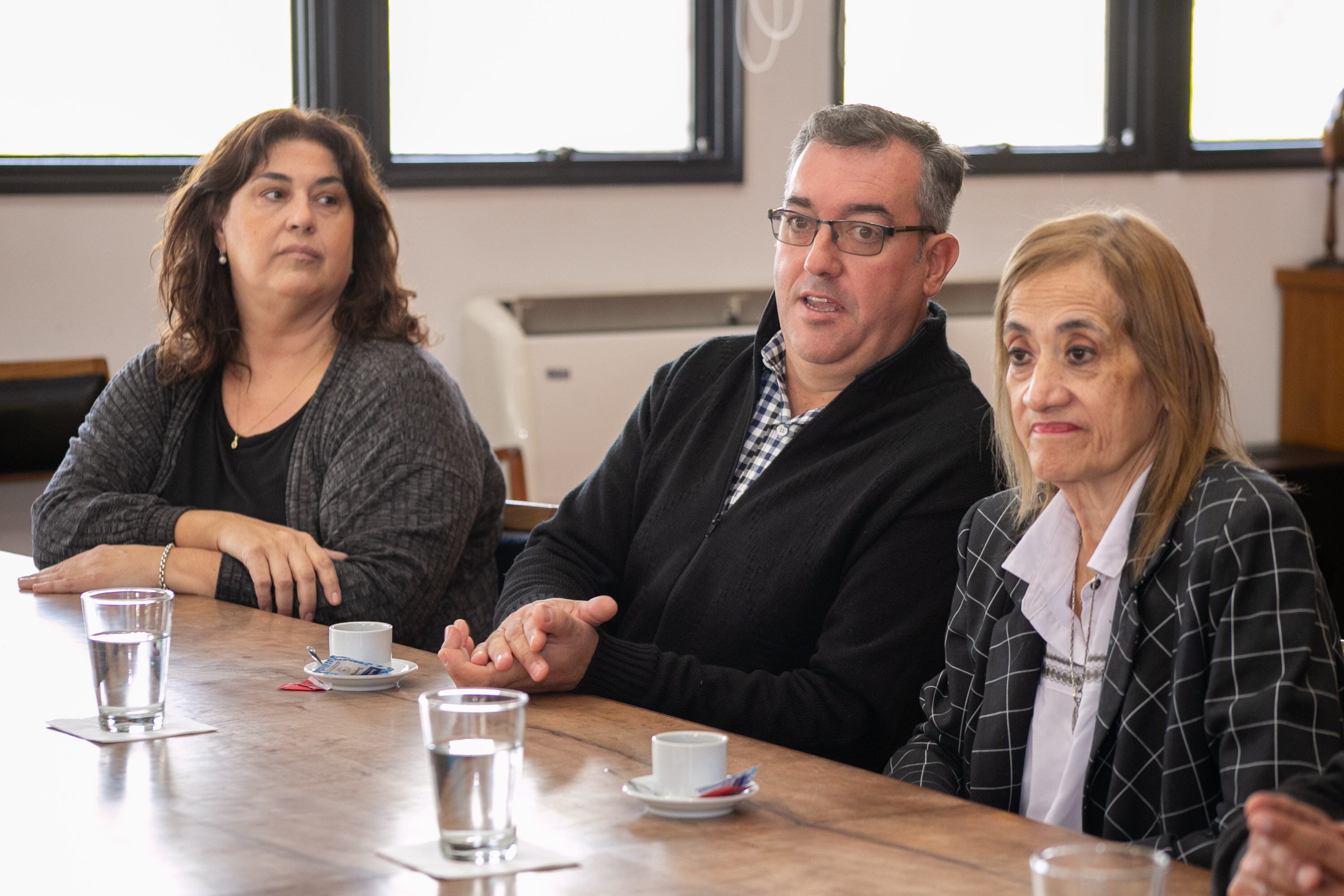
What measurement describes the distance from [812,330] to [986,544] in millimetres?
498

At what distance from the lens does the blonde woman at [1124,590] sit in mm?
1275

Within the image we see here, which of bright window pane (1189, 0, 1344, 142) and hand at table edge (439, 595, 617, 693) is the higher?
bright window pane (1189, 0, 1344, 142)

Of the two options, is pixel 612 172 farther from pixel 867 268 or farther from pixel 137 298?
pixel 867 268

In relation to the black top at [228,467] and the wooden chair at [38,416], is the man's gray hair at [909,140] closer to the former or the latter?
the black top at [228,467]

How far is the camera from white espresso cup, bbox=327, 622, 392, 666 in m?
1.64

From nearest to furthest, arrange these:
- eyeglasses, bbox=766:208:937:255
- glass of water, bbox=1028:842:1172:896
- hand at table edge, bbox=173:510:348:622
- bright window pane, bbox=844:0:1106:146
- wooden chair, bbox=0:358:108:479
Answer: glass of water, bbox=1028:842:1172:896
eyeglasses, bbox=766:208:937:255
hand at table edge, bbox=173:510:348:622
wooden chair, bbox=0:358:108:479
bright window pane, bbox=844:0:1106:146

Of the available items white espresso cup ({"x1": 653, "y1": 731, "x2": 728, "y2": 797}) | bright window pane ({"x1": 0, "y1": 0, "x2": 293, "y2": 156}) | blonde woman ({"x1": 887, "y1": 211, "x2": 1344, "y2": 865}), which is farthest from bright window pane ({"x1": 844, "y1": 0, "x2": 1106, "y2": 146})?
white espresso cup ({"x1": 653, "y1": 731, "x2": 728, "y2": 797})

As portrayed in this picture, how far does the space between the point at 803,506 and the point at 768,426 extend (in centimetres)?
18

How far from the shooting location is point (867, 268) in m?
1.98

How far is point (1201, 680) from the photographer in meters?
1.32

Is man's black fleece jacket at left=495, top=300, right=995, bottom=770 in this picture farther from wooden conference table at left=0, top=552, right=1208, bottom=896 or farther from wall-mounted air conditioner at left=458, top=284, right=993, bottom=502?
wall-mounted air conditioner at left=458, top=284, right=993, bottom=502

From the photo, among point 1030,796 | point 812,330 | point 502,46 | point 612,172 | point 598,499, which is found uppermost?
point 502,46

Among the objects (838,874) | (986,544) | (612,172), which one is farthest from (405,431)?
(612,172)

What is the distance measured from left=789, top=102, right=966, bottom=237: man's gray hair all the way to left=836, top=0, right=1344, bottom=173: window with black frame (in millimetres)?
2477
